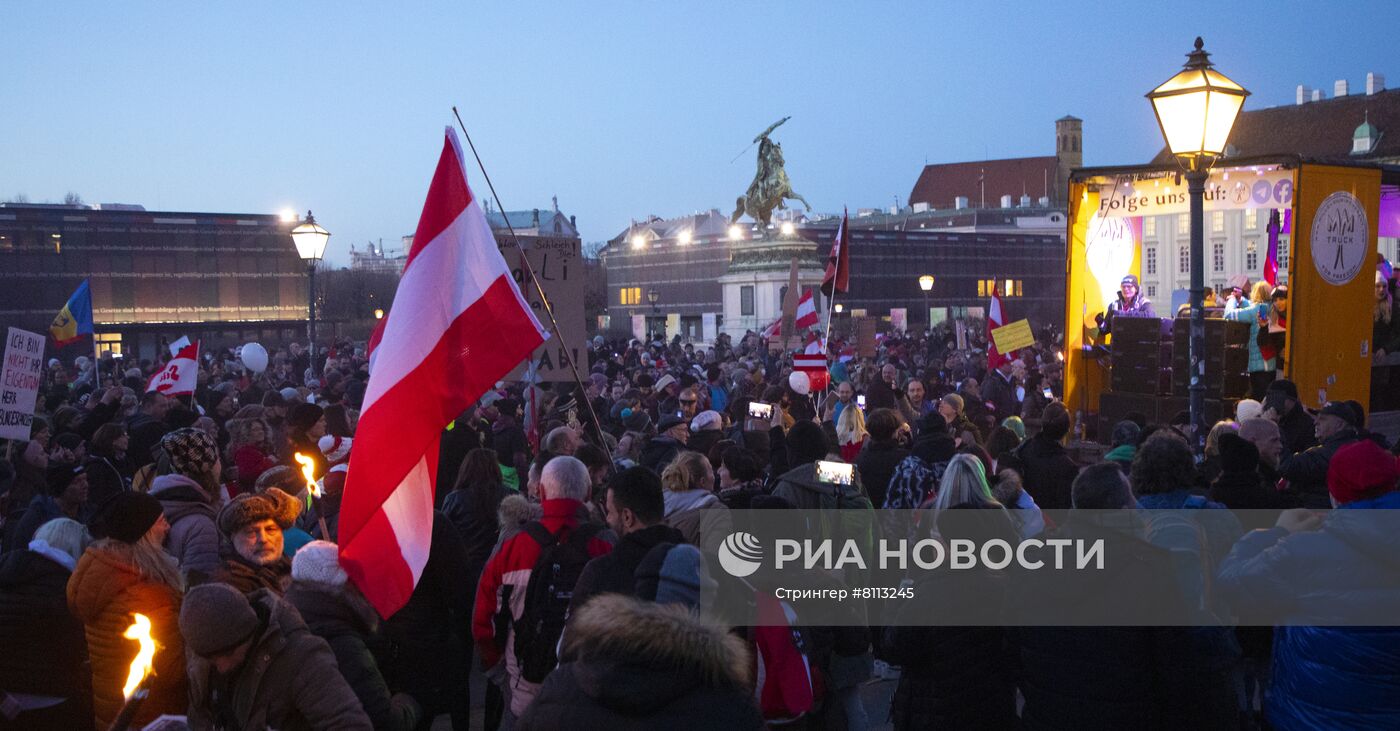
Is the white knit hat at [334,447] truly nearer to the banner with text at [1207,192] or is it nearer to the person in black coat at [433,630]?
the person in black coat at [433,630]

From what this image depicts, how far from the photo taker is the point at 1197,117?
8.06m

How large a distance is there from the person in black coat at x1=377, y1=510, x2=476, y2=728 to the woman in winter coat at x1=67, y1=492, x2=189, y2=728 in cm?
98

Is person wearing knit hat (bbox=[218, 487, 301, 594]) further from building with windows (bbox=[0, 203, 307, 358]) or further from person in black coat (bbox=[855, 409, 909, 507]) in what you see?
building with windows (bbox=[0, 203, 307, 358])

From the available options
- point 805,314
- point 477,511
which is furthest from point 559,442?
point 805,314

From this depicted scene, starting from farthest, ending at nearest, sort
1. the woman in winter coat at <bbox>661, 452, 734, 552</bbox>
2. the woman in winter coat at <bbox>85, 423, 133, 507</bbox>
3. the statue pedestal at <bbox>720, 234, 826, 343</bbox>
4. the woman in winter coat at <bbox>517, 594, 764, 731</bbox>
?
the statue pedestal at <bbox>720, 234, 826, 343</bbox>
the woman in winter coat at <bbox>85, 423, 133, 507</bbox>
the woman in winter coat at <bbox>661, 452, 734, 552</bbox>
the woman in winter coat at <bbox>517, 594, 764, 731</bbox>

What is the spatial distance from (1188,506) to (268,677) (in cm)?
411

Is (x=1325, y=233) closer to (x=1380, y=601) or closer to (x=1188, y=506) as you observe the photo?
(x=1188, y=506)

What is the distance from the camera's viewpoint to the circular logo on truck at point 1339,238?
40.1ft

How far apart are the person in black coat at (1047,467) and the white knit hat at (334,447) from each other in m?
4.92

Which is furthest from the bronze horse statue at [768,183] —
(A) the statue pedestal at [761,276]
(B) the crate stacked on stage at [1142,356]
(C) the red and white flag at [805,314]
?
(B) the crate stacked on stage at [1142,356]

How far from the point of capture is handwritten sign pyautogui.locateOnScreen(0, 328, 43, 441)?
896cm

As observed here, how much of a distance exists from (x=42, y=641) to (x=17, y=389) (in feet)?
16.5

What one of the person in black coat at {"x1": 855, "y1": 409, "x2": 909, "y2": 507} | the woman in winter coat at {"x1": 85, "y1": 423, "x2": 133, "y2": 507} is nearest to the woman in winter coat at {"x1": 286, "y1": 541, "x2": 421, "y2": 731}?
the woman in winter coat at {"x1": 85, "y1": 423, "x2": 133, "y2": 507}

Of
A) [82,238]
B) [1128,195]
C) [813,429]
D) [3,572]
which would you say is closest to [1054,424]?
[813,429]
